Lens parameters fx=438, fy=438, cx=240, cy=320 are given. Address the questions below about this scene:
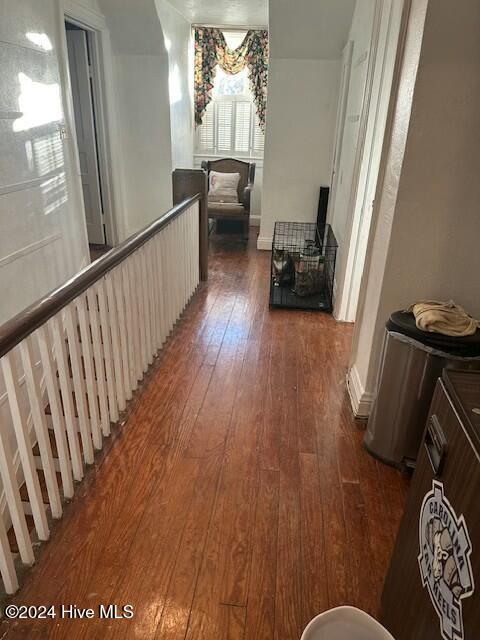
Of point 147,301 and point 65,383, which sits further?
point 147,301

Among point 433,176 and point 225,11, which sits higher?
point 225,11

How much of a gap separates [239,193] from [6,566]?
5.20 meters

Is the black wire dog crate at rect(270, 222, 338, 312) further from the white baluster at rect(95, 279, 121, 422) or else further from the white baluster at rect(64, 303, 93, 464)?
the white baluster at rect(64, 303, 93, 464)

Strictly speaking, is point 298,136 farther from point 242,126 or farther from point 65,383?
point 65,383

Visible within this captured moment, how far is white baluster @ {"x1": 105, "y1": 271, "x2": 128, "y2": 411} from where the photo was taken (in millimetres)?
1963

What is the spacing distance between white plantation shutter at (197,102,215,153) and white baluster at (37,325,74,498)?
18.2ft

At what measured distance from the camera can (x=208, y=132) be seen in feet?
20.7

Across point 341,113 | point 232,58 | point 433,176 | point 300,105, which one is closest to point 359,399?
point 433,176

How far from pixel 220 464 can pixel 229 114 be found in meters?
5.54

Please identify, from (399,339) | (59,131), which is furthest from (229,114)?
(399,339)

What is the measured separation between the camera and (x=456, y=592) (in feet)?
2.69

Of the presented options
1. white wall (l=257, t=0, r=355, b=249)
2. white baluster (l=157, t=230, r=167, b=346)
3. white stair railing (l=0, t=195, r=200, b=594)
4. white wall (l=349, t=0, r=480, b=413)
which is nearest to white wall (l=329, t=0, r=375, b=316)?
white wall (l=257, t=0, r=355, b=249)

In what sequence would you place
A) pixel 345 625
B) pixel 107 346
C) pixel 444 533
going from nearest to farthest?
pixel 444 533
pixel 345 625
pixel 107 346

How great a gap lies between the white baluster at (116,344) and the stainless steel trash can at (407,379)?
1.21 meters
